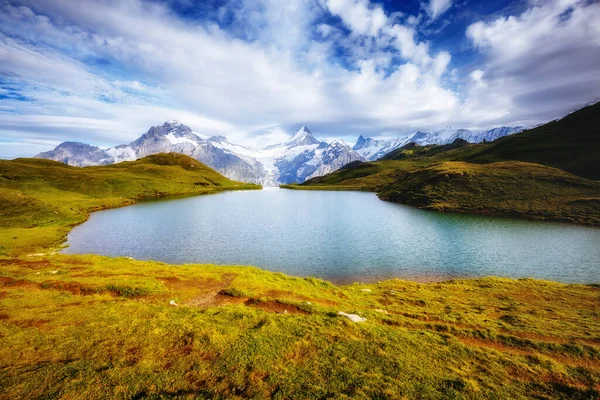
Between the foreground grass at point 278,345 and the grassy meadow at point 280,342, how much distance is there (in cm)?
11

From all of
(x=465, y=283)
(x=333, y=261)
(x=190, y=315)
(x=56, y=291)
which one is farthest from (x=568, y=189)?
(x=56, y=291)

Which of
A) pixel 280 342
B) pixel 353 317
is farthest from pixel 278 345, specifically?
pixel 353 317

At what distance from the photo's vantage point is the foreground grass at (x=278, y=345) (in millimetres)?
16219

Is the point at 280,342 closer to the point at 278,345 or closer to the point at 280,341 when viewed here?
the point at 280,341

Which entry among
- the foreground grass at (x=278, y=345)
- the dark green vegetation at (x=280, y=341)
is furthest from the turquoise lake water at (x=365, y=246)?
the foreground grass at (x=278, y=345)

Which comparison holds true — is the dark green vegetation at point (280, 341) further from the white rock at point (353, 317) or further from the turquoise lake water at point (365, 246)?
the turquoise lake water at point (365, 246)

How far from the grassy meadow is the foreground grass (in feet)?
0.35

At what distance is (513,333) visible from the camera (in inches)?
1026

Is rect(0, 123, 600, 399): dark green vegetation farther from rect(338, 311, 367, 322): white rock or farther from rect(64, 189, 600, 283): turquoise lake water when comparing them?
rect(64, 189, 600, 283): turquoise lake water

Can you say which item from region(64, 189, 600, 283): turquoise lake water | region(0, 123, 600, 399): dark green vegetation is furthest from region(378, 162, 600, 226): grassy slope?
region(0, 123, 600, 399): dark green vegetation

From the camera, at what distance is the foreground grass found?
1622 cm

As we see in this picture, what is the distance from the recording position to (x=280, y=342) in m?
21.2

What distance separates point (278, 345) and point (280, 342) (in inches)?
16.7

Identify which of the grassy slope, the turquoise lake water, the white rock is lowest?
the turquoise lake water
